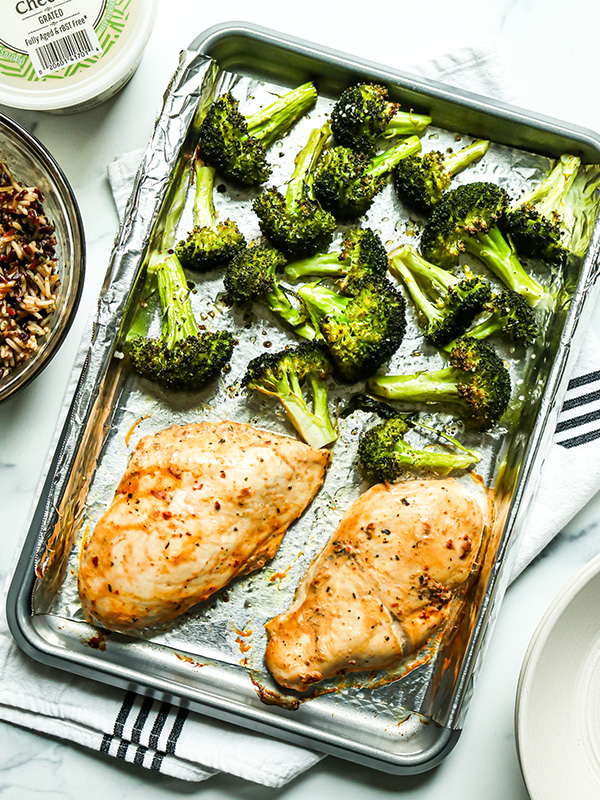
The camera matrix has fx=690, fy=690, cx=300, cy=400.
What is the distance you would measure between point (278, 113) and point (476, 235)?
0.82m

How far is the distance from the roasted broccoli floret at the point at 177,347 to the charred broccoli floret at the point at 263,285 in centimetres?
16

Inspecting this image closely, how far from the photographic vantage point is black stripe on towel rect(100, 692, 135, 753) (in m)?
2.49

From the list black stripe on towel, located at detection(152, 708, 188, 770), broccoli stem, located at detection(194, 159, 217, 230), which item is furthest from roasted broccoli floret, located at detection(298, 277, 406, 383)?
black stripe on towel, located at detection(152, 708, 188, 770)

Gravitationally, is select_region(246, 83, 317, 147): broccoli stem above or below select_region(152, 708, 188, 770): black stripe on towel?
above

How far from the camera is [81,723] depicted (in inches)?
98.3

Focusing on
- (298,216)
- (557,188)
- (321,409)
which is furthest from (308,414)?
(557,188)

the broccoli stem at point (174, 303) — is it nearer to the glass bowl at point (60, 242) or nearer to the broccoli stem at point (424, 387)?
the glass bowl at point (60, 242)

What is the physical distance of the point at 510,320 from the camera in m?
2.38

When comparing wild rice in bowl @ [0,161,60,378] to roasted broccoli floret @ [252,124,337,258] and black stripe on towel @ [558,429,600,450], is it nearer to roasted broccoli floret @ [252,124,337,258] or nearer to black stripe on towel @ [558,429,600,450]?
roasted broccoli floret @ [252,124,337,258]

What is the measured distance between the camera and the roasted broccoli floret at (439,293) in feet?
7.74

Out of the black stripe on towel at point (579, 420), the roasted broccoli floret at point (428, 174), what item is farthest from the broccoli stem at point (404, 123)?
the black stripe on towel at point (579, 420)

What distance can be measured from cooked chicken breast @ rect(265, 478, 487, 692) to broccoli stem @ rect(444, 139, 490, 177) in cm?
113

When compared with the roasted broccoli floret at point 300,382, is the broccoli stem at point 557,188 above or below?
above

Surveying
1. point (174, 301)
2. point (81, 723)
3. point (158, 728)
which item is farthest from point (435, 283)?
point (81, 723)
